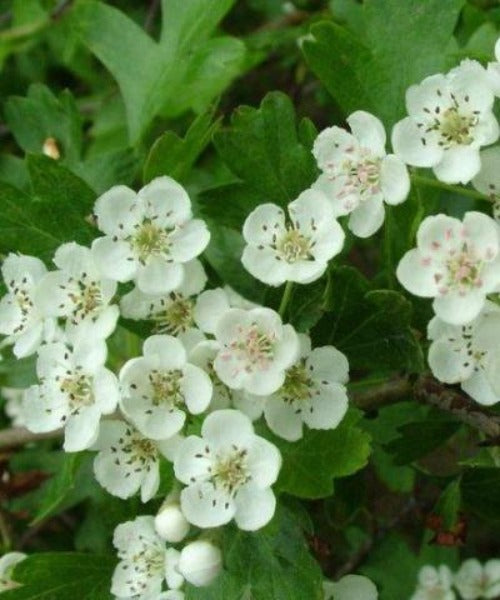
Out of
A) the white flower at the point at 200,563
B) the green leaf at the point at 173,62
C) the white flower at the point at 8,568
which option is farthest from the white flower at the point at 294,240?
the white flower at the point at 8,568

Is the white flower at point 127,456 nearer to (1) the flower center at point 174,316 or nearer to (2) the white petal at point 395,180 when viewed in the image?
(1) the flower center at point 174,316

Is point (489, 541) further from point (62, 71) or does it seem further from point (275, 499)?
point (62, 71)

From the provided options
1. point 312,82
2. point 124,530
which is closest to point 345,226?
point 124,530

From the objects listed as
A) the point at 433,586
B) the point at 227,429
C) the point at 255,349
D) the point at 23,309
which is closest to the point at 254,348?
the point at 255,349

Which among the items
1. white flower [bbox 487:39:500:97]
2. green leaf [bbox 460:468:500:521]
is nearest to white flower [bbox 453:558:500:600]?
green leaf [bbox 460:468:500:521]

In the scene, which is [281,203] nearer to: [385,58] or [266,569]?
[385,58]

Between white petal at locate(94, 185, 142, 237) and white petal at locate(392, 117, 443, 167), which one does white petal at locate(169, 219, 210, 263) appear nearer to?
white petal at locate(94, 185, 142, 237)
